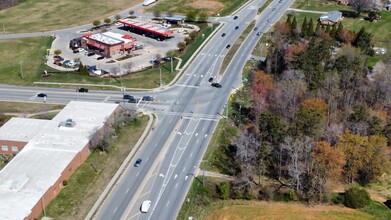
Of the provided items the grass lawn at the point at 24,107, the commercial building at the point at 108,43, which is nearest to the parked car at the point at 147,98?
the grass lawn at the point at 24,107

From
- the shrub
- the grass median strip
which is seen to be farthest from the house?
the shrub

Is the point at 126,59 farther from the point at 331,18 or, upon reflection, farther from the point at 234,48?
the point at 331,18

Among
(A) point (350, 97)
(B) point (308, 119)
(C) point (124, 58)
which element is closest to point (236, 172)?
(B) point (308, 119)

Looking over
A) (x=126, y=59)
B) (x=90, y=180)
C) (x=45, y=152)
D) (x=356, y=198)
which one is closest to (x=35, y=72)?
(x=126, y=59)

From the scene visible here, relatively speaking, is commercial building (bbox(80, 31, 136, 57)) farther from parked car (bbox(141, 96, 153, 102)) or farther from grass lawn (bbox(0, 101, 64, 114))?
grass lawn (bbox(0, 101, 64, 114))

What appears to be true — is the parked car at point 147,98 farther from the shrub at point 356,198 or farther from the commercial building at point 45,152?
the shrub at point 356,198

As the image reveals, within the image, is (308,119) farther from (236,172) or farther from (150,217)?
(150,217)
